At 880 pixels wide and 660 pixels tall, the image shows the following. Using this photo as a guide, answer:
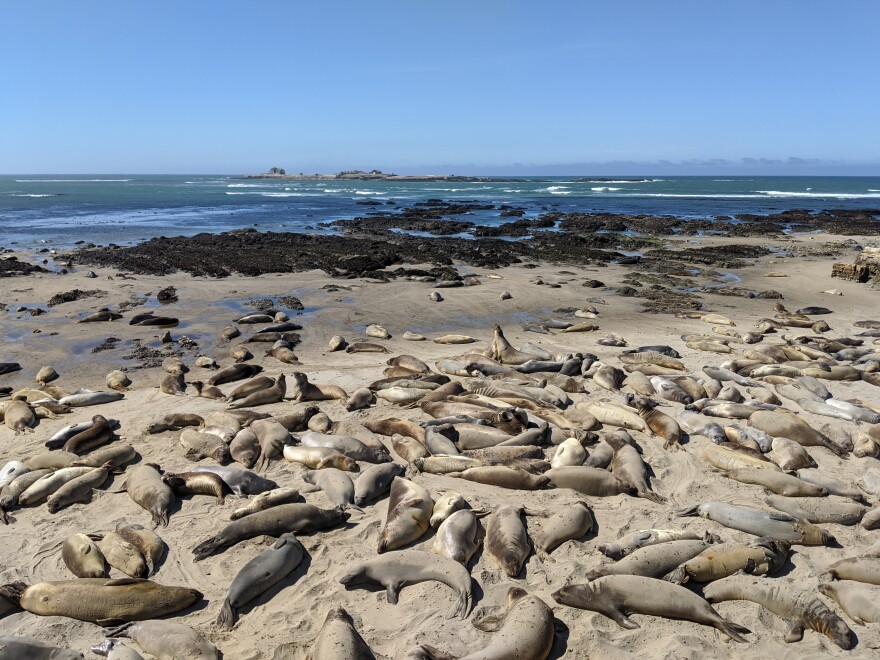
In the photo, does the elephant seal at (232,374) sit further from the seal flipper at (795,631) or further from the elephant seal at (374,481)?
the seal flipper at (795,631)

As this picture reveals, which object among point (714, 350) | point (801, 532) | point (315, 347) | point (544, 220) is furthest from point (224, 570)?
point (544, 220)

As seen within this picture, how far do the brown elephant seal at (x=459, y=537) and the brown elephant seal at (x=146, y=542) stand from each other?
2.28 m

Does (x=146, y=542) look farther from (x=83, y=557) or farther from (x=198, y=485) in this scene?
(x=198, y=485)

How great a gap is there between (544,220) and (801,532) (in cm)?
3180

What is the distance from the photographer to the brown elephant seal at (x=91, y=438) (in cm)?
687

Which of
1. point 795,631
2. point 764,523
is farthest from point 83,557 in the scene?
point 764,523

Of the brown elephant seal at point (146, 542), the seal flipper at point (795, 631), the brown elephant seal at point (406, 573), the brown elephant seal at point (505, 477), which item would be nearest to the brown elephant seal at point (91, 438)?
the brown elephant seal at point (146, 542)

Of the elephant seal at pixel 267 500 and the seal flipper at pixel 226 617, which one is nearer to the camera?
the seal flipper at pixel 226 617

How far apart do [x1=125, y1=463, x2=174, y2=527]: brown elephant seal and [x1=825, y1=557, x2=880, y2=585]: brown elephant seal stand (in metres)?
5.65

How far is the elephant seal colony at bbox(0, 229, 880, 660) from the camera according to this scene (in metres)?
4.26

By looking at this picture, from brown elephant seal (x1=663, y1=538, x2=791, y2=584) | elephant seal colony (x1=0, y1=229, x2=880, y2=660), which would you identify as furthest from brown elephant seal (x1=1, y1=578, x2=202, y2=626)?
brown elephant seal (x1=663, y1=538, x2=791, y2=584)

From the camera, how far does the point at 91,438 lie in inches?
277

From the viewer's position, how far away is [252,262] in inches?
819

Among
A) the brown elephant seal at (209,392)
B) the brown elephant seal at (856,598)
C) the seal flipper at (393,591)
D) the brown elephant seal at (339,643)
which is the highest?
the brown elephant seal at (209,392)
